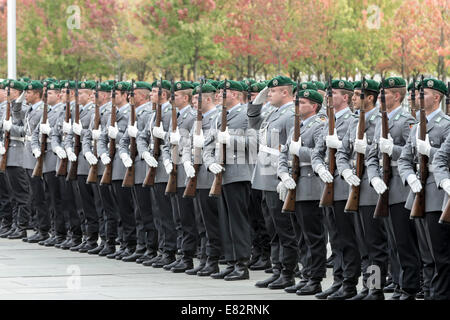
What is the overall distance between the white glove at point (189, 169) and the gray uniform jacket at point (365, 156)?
7.44ft

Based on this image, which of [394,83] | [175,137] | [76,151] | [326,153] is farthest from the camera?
[76,151]

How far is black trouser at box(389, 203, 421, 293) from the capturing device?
9594mm

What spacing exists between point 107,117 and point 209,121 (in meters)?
2.05

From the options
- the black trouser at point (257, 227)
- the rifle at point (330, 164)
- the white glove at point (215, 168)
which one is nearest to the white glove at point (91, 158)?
the black trouser at point (257, 227)

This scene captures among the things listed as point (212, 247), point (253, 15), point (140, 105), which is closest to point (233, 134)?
point (212, 247)

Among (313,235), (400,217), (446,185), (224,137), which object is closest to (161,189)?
(224,137)

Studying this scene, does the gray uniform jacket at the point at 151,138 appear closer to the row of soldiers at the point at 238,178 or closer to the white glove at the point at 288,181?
the row of soldiers at the point at 238,178

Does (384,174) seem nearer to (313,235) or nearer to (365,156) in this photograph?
(365,156)

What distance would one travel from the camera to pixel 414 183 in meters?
9.00

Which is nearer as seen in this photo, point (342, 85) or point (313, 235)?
point (313, 235)

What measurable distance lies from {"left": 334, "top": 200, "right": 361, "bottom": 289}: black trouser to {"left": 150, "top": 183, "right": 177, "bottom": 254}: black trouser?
2.97 metres

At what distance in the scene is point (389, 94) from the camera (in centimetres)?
1001

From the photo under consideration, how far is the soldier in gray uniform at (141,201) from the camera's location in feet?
42.9

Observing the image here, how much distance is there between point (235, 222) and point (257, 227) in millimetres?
1206
